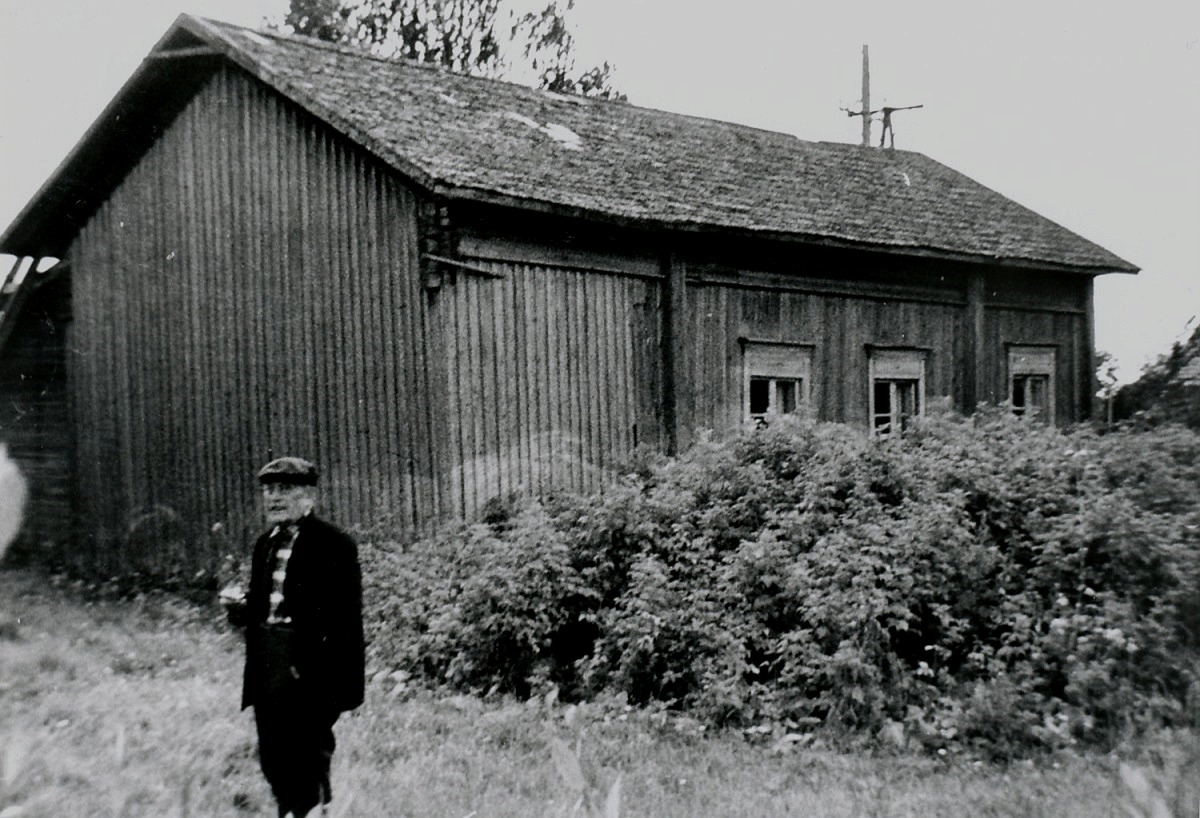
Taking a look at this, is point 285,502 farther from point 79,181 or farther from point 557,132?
point 79,181

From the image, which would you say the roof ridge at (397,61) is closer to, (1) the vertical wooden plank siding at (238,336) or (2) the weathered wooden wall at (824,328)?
(1) the vertical wooden plank siding at (238,336)

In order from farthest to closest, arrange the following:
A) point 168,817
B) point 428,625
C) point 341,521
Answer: point 341,521 → point 428,625 → point 168,817

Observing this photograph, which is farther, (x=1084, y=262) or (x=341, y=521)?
(x=1084, y=262)

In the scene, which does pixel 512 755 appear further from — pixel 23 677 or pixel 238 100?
pixel 238 100

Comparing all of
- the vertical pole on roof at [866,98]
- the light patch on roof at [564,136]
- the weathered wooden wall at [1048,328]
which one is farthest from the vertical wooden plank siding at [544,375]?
the vertical pole on roof at [866,98]

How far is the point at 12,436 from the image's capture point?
15312 millimetres

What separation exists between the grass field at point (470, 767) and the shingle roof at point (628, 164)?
4.86 meters

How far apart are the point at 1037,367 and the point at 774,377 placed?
5141 millimetres

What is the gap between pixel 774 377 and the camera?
46.6 ft

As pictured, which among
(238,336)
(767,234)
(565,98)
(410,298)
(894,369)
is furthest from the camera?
(894,369)

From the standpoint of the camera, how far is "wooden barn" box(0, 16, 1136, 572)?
37.4 ft

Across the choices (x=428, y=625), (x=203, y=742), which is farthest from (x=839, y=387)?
(x=203, y=742)

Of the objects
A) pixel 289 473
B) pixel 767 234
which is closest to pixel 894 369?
pixel 767 234

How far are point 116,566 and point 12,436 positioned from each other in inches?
104
